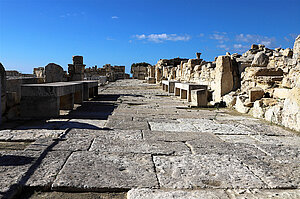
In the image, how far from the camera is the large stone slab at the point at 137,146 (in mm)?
3459

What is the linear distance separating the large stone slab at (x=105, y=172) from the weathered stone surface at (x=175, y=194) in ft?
A: 0.40

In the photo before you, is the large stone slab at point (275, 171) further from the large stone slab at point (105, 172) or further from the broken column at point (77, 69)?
the broken column at point (77, 69)

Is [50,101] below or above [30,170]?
above

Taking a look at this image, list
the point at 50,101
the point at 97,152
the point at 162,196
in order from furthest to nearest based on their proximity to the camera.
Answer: the point at 50,101, the point at 97,152, the point at 162,196

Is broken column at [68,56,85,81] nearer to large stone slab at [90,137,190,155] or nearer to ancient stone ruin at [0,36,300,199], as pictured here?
ancient stone ruin at [0,36,300,199]

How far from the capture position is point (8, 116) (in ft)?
18.0

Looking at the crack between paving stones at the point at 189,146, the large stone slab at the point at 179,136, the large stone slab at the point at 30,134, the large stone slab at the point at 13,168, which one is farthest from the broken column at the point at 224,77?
the large stone slab at the point at 13,168

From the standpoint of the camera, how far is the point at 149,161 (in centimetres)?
309

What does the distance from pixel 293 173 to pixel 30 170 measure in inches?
112

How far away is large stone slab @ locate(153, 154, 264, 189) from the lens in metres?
2.51

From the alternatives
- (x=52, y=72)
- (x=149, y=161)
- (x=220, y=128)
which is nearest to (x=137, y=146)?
(x=149, y=161)

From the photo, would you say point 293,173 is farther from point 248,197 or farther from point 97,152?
point 97,152

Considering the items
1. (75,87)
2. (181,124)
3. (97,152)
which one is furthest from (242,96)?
(97,152)

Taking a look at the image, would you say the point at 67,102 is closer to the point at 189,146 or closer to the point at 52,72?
the point at 189,146
